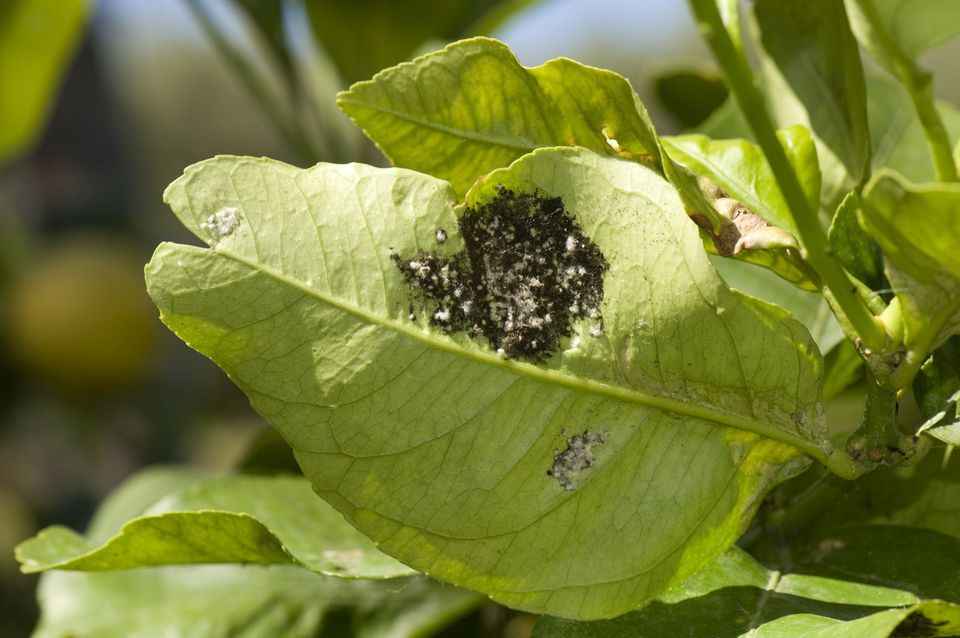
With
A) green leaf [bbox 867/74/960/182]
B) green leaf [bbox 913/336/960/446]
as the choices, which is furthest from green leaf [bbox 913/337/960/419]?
green leaf [bbox 867/74/960/182]

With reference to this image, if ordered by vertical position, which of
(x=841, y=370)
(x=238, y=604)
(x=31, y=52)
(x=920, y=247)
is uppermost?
(x=31, y=52)

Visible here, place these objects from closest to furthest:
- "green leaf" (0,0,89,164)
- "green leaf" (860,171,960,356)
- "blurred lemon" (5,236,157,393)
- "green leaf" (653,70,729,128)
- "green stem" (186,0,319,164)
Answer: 1. "green leaf" (860,171,960,356)
2. "green leaf" (653,70,729,128)
3. "green stem" (186,0,319,164)
4. "green leaf" (0,0,89,164)
5. "blurred lemon" (5,236,157,393)

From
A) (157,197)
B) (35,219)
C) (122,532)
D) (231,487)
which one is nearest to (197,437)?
(35,219)

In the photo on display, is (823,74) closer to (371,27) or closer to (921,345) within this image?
(921,345)

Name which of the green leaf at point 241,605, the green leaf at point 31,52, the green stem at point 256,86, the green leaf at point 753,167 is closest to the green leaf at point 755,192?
the green leaf at point 753,167

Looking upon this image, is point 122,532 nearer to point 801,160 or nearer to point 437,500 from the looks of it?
point 437,500

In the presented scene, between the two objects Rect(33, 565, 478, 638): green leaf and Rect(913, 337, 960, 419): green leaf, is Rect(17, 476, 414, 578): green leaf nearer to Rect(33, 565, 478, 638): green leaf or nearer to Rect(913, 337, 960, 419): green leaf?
Rect(33, 565, 478, 638): green leaf

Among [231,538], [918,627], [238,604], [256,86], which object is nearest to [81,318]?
[256,86]
